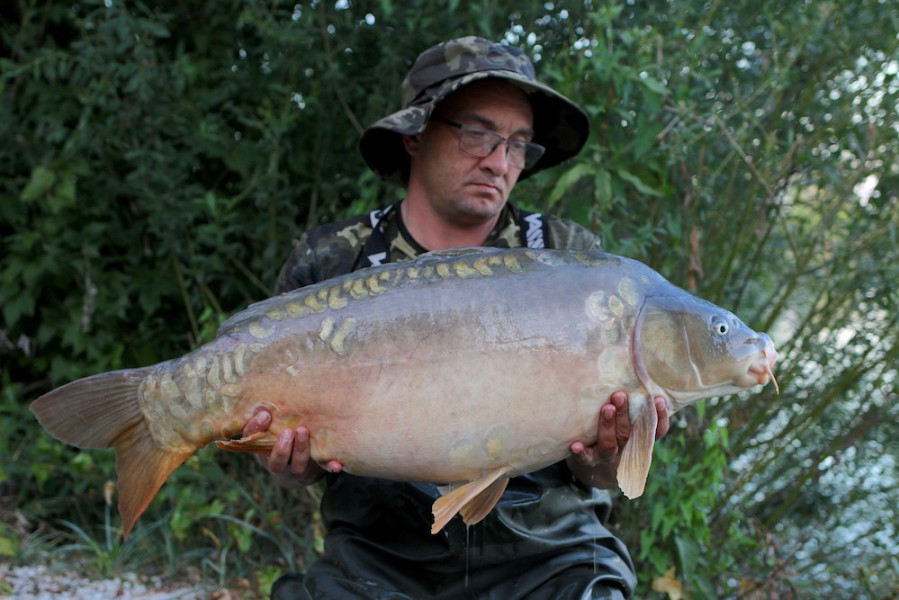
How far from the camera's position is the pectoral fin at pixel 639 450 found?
1455 millimetres

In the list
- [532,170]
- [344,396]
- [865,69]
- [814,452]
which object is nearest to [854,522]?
[814,452]

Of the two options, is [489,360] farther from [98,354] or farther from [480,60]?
[98,354]

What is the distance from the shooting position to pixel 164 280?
3361 millimetres

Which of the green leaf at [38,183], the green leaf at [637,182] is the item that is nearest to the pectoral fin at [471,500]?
the green leaf at [637,182]

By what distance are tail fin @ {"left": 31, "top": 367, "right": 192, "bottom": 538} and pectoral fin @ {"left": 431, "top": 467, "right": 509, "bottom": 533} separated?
1.43ft

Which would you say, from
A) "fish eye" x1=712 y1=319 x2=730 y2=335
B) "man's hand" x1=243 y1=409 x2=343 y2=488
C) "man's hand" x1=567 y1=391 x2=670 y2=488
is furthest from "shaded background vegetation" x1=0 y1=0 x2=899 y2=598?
"man's hand" x1=243 y1=409 x2=343 y2=488

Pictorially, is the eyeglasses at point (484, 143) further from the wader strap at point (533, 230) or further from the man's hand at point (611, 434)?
the man's hand at point (611, 434)

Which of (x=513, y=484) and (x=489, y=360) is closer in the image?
(x=489, y=360)

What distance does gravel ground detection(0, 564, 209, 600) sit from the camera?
278 cm

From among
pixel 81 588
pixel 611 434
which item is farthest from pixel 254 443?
pixel 81 588

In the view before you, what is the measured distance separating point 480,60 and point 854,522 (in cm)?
209

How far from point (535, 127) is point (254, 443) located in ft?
3.76

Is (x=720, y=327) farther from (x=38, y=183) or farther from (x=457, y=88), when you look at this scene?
(x=38, y=183)

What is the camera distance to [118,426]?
155 cm
